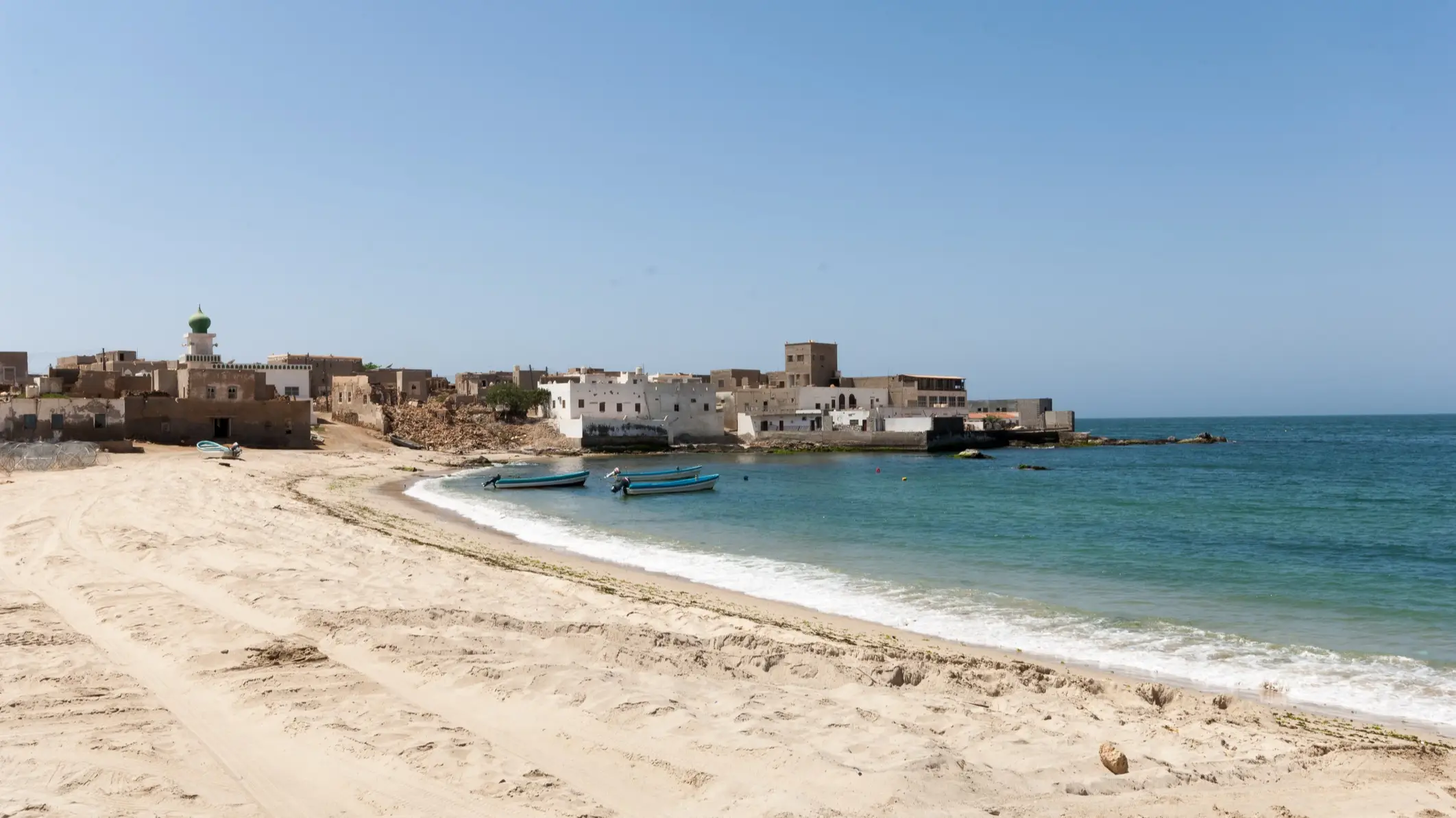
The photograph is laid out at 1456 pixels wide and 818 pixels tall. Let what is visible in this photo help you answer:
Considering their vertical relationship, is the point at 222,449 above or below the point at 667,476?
above

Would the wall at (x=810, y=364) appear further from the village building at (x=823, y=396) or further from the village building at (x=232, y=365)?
the village building at (x=232, y=365)

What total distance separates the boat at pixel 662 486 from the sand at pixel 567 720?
80.5 feet

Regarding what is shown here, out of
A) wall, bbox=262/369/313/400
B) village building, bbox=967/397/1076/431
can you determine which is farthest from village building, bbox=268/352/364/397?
village building, bbox=967/397/1076/431


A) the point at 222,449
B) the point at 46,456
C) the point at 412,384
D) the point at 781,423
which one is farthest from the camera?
the point at 781,423

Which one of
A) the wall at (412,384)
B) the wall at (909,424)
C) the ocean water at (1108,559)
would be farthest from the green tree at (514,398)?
the wall at (909,424)

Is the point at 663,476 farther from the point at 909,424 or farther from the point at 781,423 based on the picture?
the point at 909,424

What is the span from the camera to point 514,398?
67.8 metres

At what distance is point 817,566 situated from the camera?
60.2 ft

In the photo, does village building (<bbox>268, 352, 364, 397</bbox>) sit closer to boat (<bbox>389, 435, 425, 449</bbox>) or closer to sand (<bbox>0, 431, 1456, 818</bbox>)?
boat (<bbox>389, 435, 425, 449</bbox>)

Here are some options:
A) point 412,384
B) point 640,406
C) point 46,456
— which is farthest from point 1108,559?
point 412,384

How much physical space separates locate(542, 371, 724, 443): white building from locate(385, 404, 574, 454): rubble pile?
5.40ft

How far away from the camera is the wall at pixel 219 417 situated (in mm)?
41219

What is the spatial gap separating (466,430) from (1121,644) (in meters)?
55.4

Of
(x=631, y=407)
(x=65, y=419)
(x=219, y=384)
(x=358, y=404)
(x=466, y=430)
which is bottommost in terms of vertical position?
(x=466, y=430)
